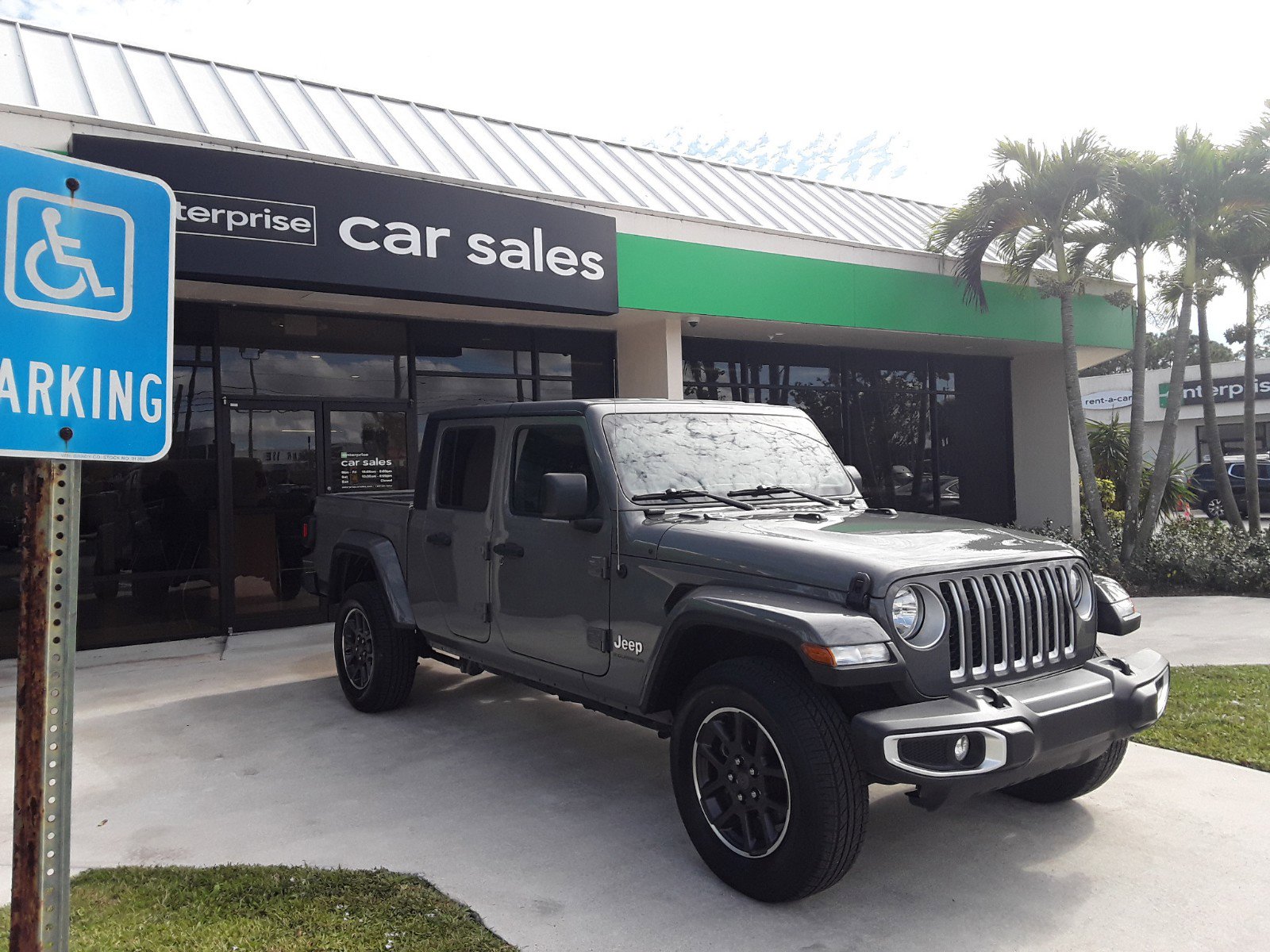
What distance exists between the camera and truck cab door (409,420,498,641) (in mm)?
5383

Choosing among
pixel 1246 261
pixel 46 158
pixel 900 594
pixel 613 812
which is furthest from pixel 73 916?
pixel 1246 261

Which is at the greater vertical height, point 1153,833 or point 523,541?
point 523,541

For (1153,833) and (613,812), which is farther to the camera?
(613,812)

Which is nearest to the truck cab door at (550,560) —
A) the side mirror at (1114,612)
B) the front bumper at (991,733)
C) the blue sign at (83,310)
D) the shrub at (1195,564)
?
the front bumper at (991,733)

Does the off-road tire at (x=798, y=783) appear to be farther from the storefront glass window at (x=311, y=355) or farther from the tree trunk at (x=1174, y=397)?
the tree trunk at (x=1174, y=397)

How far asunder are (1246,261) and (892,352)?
4809 millimetres

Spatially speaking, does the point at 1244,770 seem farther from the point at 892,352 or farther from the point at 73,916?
the point at 892,352

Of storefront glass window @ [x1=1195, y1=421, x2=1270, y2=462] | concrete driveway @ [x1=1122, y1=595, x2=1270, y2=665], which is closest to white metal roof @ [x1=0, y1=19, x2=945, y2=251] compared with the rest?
concrete driveway @ [x1=1122, y1=595, x2=1270, y2=665]

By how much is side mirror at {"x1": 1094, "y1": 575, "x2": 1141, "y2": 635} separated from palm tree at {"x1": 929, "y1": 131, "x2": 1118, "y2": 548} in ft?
27.5

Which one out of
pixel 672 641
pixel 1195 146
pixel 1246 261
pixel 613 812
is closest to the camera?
pixel 672 641

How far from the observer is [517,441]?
5.30 meters

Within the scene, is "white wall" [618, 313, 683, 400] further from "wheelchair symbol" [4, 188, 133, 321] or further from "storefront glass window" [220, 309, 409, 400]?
"wheelchair symbol" [4, 188, 133, 321]

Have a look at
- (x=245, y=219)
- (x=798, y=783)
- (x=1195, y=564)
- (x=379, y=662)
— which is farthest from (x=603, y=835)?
(x=1195, y=564)

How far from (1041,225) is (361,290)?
27.8 feet
